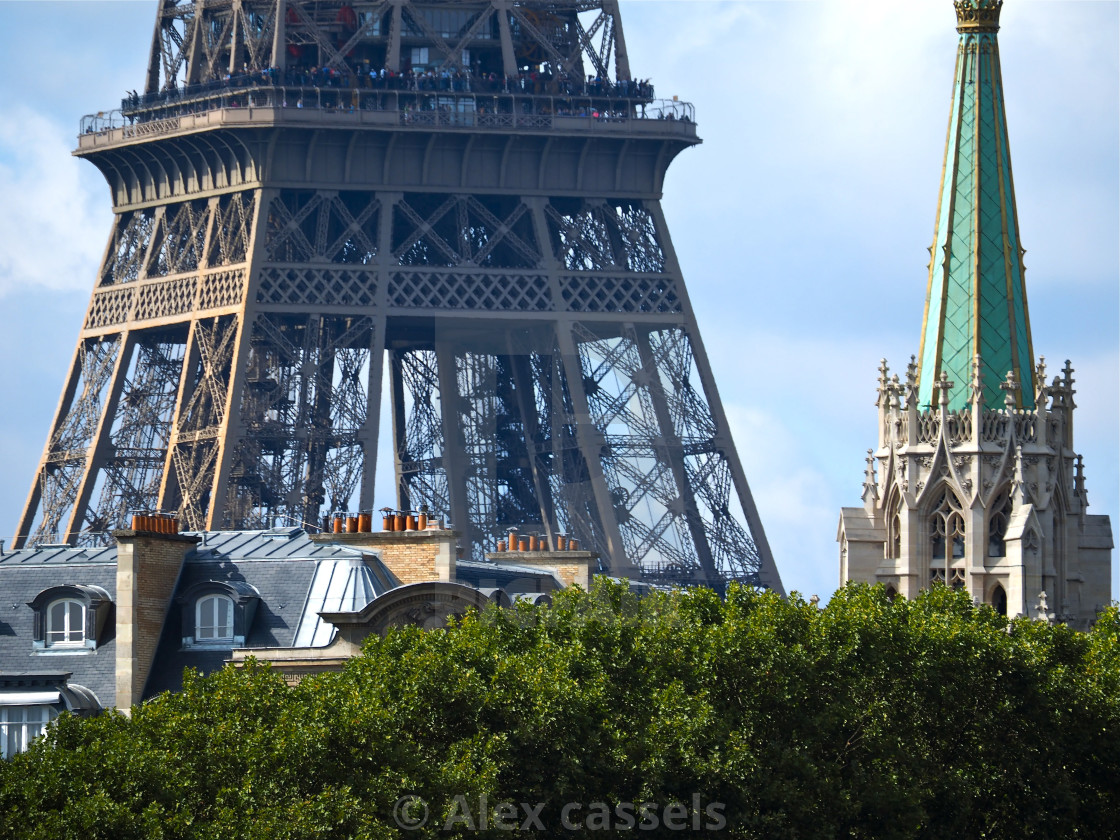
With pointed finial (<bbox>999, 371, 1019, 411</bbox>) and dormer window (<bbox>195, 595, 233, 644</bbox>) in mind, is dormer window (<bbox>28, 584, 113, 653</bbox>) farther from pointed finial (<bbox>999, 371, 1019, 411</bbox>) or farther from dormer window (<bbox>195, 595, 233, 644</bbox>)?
pointed finial (<bbox>999, 371, 1019, 411</bbox>)

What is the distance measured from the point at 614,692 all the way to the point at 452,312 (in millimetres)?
55127

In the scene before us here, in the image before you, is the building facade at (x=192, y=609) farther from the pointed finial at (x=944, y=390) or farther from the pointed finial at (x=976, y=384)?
the pointed finial at (x=976, y=384)

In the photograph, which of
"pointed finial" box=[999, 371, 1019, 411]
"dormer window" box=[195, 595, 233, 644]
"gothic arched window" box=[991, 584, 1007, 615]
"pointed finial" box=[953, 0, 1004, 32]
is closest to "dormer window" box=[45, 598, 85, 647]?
"dormer window" box=[195, 595, 233, 644]

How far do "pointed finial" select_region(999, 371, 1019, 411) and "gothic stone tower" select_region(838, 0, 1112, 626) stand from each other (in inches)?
1.4

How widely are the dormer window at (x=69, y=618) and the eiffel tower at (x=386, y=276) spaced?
39.6 m

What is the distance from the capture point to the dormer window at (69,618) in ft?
196

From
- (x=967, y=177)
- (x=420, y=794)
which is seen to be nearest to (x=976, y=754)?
(x=420, y=794)

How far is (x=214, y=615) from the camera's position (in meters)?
60.3

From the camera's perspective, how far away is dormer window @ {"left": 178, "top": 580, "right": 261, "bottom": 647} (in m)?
60.1

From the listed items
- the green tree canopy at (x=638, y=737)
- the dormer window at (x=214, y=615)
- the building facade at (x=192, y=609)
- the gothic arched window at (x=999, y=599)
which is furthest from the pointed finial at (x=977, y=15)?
the dormer window at (x=214, y=615)

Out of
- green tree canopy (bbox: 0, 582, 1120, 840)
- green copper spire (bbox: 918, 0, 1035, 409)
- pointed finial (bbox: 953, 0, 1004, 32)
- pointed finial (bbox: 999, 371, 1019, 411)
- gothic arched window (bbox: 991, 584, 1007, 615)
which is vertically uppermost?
pointed finial (bbox: 953, 0, 1004, 32)

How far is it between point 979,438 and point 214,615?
14.7m

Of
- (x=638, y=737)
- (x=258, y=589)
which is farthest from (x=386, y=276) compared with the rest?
(x=638, y=737)

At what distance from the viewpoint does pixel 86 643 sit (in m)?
59.6
